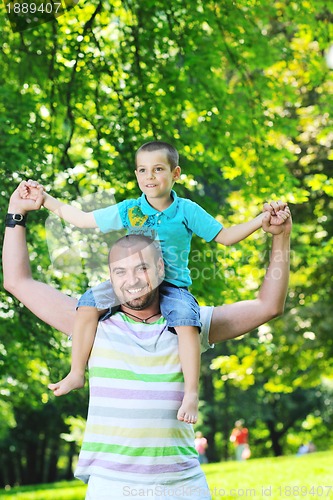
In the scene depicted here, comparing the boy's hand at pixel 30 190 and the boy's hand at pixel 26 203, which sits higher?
the boy's hand at pixel 30 190

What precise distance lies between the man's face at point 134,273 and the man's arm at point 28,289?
287 millimetres

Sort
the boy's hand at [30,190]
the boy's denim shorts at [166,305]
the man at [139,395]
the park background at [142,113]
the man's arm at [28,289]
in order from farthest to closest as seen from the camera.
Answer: the park background at [142,113]
the boy's hand at [30,190]
the man's arm at [28,289]
the boy's denim shorts at [166,305]
the man at [139,395]

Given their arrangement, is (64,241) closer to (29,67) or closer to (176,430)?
(176,430)

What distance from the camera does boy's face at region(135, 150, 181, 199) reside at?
294 centimetres

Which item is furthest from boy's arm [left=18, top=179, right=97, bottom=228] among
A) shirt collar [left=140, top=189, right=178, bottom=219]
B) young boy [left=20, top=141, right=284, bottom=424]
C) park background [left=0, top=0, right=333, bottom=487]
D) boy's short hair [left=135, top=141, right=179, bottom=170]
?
park background [left=0, top=0, right=333, bottom=487]

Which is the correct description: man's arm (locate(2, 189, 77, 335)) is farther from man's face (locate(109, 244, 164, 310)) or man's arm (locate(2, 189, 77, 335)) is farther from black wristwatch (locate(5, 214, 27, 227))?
man's face (locate(109, 244, 164, 310))

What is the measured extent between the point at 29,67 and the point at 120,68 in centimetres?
93

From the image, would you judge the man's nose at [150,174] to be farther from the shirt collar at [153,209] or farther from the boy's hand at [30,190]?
the boy's hand at [30,190]

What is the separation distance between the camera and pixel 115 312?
2736 mm

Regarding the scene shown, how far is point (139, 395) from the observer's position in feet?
8.52

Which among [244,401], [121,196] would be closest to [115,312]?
[121,196]

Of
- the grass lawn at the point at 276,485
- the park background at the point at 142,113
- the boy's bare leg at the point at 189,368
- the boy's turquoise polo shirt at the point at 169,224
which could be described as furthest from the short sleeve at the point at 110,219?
the grass lawn at the point at 276,485

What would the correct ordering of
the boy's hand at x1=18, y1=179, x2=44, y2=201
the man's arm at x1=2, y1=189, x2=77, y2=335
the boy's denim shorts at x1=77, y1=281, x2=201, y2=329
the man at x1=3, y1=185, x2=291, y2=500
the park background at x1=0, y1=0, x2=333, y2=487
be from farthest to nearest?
the park background at x1=0, y1=0, x2=333, y2=487, the boy's hand at x1=18, y1=179, x2=44, y2=201, the man's arm at x1=2, y1=189, x2=77, y2=335, the boy's denim shorts at x1=77, y1=281, x2=201, y2=329, the man at x1=3, y1=185, x2=291, y2=500

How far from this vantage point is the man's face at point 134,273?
8.41ft
